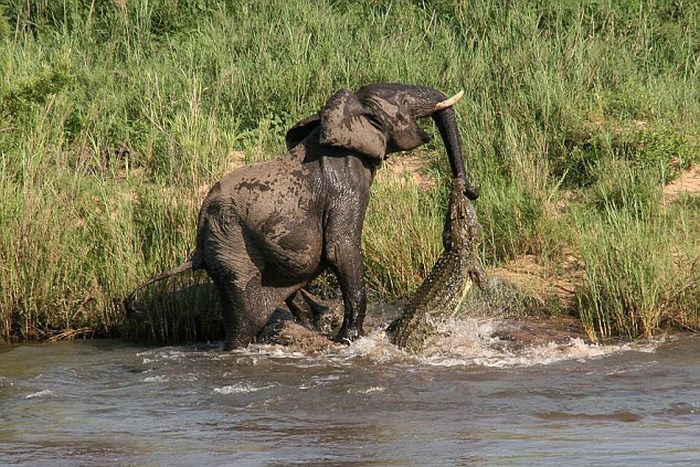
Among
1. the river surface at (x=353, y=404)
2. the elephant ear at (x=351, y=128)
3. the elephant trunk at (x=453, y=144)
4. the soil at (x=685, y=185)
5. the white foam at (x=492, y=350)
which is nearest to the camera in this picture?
the river surface at (x=353, y=404)

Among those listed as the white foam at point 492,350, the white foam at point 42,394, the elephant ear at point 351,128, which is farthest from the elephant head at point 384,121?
the white foam at point 42,394

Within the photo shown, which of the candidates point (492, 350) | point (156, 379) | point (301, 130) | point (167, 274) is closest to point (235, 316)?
point (167, 274)

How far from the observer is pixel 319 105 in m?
12.1

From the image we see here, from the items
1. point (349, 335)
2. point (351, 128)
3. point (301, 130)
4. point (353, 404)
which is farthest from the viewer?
point (301, 130)

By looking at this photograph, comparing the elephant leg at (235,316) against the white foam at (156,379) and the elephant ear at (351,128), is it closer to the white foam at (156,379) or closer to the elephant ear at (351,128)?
the white foam at (156,379)

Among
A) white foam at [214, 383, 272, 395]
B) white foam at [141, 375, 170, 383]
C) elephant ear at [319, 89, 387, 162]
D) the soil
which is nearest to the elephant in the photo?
elephant ear at [319, 89, 387, 162]

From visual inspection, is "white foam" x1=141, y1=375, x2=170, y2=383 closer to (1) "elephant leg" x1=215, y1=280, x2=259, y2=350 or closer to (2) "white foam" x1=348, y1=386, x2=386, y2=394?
(1) "elephant leg" x1=215, y1=280, x2=259, y2=350

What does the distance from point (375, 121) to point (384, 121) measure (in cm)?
6

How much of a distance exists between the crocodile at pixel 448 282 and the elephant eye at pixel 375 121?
0.57 metres

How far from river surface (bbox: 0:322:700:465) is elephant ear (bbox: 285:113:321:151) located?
4.39 ft

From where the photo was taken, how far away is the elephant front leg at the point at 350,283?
8.67 metres

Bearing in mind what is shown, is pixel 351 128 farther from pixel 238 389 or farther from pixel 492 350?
pixel 238 389

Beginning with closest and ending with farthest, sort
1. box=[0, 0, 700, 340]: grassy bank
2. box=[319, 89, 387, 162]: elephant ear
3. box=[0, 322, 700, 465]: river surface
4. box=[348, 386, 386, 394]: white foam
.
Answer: box=[0, 322, 700, 465]: river surface, box=[348, 386, 386, 394]: white foam, box=[319, 89, 387, 162]: elephant ear, box=[0, 0, 700, 340]: grassy bank

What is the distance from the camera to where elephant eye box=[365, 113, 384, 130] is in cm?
880
